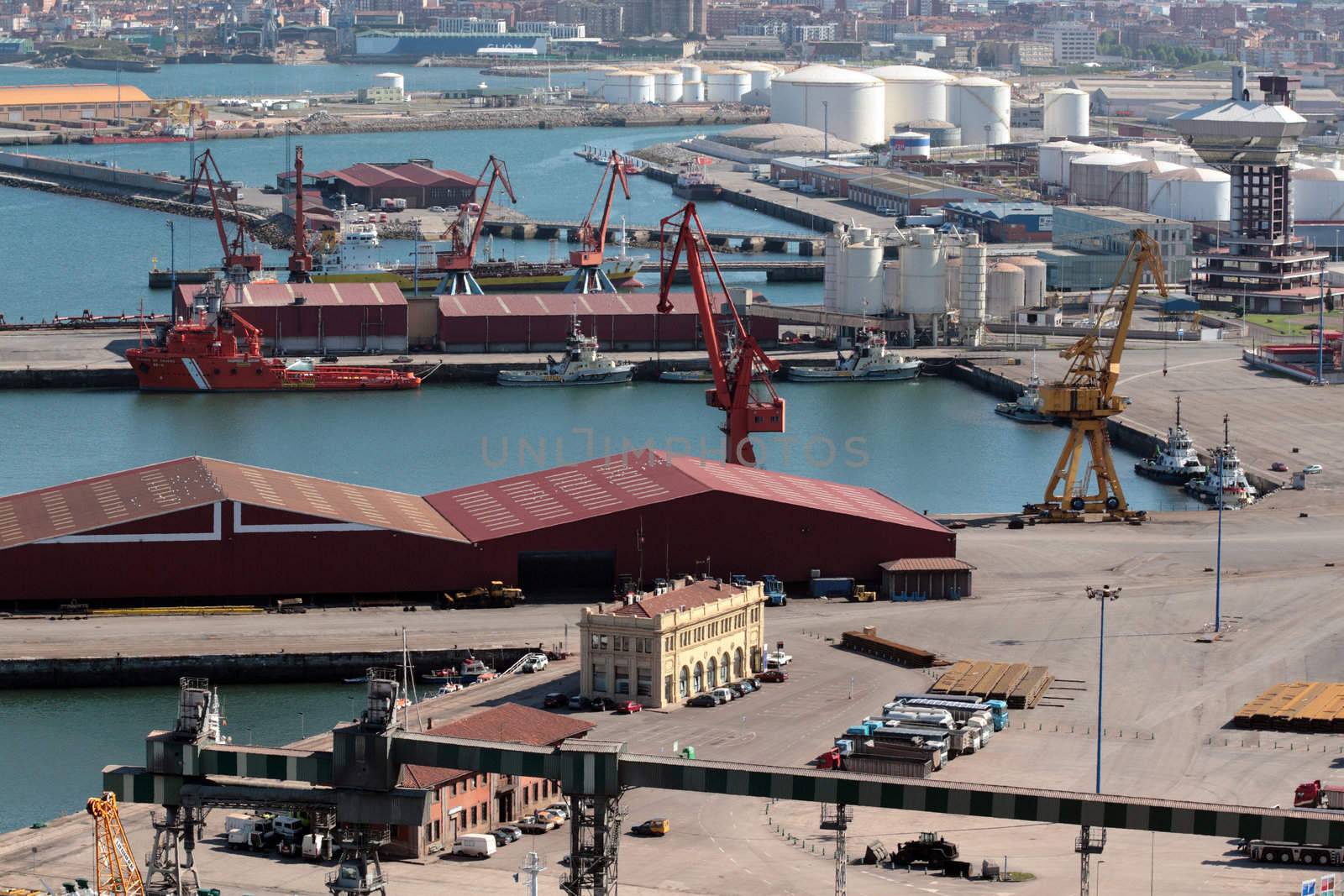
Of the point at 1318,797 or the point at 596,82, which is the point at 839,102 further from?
the point at 1318,797

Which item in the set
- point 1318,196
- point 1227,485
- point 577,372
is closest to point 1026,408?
point 1227,485

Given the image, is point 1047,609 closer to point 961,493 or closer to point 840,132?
point 961,493

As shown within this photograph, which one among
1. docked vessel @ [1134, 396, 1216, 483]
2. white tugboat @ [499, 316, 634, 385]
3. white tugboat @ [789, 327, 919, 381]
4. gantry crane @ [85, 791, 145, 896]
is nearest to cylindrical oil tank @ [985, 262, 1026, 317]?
white tugboat @ [789, 327, 919, 381]

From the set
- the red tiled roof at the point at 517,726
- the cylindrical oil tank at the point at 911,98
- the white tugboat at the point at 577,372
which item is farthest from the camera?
the cylindrical oil tank at the point at 911,98

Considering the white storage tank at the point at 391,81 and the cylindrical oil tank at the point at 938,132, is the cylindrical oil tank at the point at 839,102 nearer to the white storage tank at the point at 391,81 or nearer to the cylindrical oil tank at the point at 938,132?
the cylindrical oil tank at the point at 938,132

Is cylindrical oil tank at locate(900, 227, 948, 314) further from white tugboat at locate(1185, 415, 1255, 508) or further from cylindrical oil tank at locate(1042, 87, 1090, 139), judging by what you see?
cylindrical oil tank at locate(1042, 87, 1090, 139)

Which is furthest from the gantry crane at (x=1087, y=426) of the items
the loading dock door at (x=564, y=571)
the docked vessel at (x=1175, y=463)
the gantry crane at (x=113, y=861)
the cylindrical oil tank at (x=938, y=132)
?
the cylindrical oil tank at (x=938, y=132)

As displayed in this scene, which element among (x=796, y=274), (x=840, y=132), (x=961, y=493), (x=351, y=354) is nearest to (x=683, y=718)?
(x=961, y=493)
